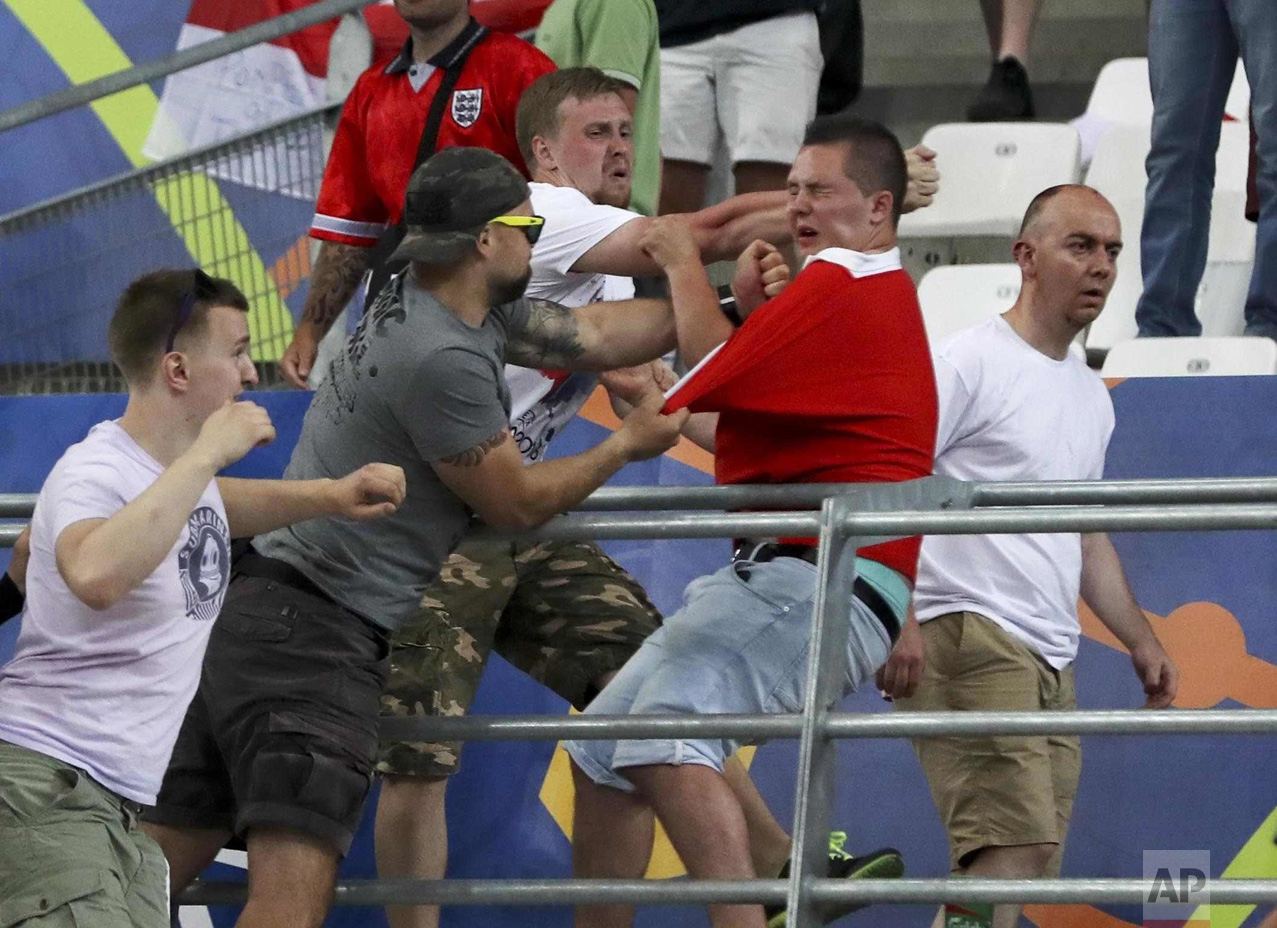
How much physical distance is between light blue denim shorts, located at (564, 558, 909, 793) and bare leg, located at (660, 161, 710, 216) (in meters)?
2.50

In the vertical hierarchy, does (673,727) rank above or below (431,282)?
below

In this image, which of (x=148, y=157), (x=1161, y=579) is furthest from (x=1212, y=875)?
(x=148, y=157)

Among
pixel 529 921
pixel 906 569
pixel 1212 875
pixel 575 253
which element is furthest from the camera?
pixel 529 921

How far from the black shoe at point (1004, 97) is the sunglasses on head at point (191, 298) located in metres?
4.15

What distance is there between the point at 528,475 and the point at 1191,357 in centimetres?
230

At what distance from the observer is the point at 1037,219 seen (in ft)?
14.3

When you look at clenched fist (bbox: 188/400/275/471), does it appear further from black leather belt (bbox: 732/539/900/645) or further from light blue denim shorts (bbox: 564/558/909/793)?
black leather belt (bbox: 732/539/900/645)

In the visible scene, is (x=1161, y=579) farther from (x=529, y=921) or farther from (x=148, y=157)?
(x=148, y=157)

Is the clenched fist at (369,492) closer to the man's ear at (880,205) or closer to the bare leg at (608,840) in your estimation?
the bare leg at (608,840)

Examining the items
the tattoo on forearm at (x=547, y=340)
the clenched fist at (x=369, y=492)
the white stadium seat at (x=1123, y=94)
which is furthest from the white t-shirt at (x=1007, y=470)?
the white stadium seat at (x=1123, y=94)

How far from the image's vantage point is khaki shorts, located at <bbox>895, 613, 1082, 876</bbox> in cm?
385

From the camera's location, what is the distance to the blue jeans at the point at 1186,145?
517 cm

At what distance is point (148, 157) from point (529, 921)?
10.9ft

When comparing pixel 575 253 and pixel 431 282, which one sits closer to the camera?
pixel 431 282
